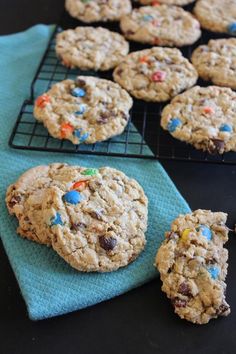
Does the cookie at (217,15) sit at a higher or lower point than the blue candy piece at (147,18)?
higher

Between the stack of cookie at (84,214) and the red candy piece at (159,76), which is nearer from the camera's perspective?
the stack of cookie at (84,214)

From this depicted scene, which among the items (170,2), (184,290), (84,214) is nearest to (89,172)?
(84,214)

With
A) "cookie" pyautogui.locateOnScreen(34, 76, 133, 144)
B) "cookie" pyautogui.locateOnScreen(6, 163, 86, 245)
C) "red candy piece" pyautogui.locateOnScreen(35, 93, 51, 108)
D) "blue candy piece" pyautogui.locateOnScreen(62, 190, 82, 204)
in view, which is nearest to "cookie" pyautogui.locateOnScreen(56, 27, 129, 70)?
"cookie" pyautogui.locateOnScreen(34, 76, 133, 144)

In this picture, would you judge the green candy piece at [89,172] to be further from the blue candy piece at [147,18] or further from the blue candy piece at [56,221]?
the blue candy piece at [147,18]

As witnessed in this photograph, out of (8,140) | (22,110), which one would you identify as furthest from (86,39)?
(8,140)

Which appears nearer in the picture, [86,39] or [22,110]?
[22,110]

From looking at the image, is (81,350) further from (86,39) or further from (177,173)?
(86,39)

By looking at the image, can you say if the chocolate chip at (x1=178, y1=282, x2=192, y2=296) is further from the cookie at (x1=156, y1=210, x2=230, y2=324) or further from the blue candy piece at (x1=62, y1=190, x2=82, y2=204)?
the blue candy piece at (x1=62, y1=190, x2=82, y2=204)

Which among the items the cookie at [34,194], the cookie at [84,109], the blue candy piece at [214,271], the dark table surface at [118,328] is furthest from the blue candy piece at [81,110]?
the blue candy piece at [214,271]
